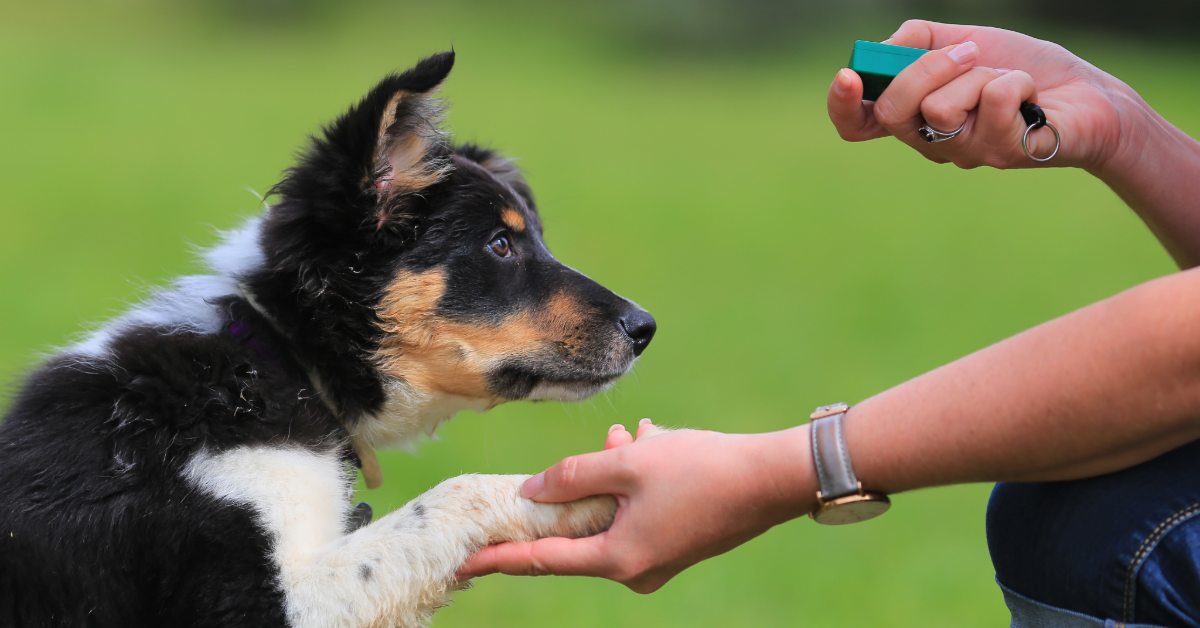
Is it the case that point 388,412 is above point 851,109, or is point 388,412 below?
below

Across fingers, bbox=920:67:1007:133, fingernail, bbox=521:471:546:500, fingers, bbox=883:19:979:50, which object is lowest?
fingernail, bbox=521:471:546:500

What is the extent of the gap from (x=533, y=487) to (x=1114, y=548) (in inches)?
55.9

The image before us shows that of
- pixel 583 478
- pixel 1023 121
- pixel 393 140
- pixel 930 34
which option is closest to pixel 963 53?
pixel 1023 121

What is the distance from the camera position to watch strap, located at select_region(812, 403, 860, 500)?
85.4 inches

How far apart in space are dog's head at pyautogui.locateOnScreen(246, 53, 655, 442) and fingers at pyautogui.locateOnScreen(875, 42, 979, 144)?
116 centimetres

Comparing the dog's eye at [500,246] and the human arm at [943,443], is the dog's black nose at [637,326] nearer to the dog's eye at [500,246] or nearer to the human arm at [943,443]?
the dog's eye at [500,246]

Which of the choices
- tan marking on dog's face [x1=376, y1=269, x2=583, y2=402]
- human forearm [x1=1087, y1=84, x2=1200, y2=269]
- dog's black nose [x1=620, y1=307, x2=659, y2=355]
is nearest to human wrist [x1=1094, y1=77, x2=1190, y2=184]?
human forearm [x1=1087, y1=84, x2=1200, y2=269]

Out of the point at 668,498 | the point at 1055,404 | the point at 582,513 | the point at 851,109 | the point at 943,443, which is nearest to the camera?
the point at 1055,404

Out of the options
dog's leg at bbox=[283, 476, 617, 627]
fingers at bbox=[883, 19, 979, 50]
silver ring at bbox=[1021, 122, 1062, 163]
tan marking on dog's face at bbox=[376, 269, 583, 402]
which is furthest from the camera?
tan marking on dog's face at bbox=[376, 269, 583, 402]

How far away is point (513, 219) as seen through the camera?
3.51 m

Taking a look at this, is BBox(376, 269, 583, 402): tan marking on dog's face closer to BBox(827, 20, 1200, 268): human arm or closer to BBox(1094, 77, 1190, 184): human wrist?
BBox(827, 20, 1200, 268): human arm

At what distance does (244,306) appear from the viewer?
9.83ft

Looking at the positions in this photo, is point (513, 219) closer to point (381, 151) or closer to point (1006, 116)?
point (381, 151)

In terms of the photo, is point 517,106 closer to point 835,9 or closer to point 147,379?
point 835,9
